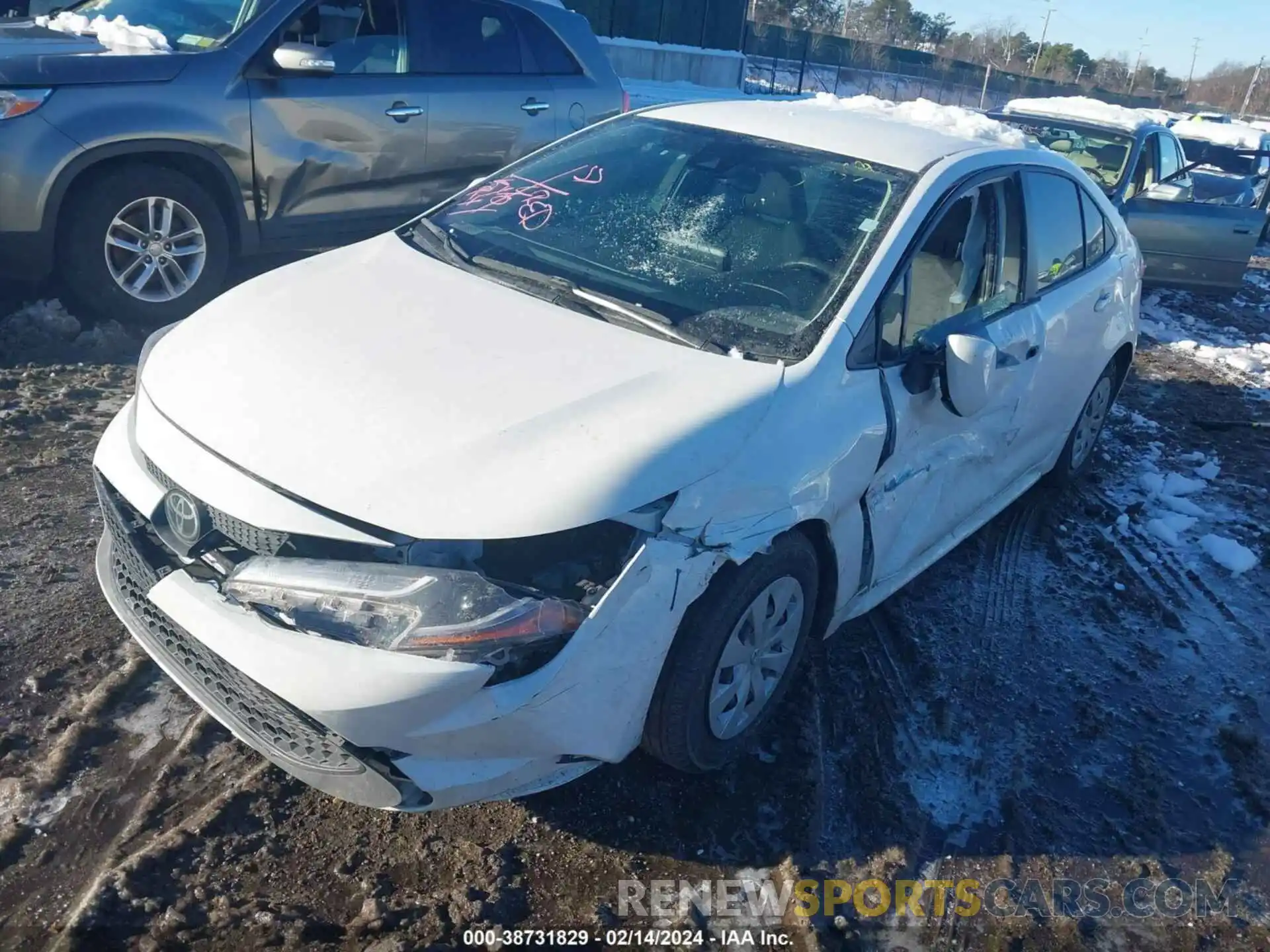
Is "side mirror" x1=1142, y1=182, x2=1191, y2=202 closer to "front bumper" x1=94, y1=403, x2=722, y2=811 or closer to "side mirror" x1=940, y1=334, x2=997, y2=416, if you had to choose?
"side mirror" x1=940, y1=334, x2=997, y2=416

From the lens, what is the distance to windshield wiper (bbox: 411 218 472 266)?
362cm

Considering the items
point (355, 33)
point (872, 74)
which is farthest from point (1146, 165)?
point (872, 74)

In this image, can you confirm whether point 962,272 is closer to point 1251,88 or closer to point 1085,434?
point 1085,434

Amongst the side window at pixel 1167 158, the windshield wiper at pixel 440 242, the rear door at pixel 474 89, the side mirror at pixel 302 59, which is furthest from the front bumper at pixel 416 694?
the side window at pixel 1167 158

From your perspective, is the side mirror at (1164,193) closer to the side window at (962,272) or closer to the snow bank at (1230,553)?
the snow bank at (1230,553)

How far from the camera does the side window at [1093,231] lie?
4.78 metres

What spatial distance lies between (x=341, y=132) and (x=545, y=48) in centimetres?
169

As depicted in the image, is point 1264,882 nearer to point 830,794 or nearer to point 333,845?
point 830,794

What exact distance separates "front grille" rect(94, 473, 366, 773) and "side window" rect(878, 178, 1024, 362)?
1950 millimetres

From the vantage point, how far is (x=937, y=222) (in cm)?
349

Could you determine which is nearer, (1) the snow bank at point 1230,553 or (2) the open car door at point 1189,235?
(1) the snow bank at point 1230,553

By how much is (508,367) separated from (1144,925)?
2242 millimetres

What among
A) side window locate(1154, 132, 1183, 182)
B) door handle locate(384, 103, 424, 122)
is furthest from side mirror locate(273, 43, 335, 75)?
side window locate(1154, 132, 1183, 182)

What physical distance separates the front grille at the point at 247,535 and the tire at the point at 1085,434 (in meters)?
3.93
